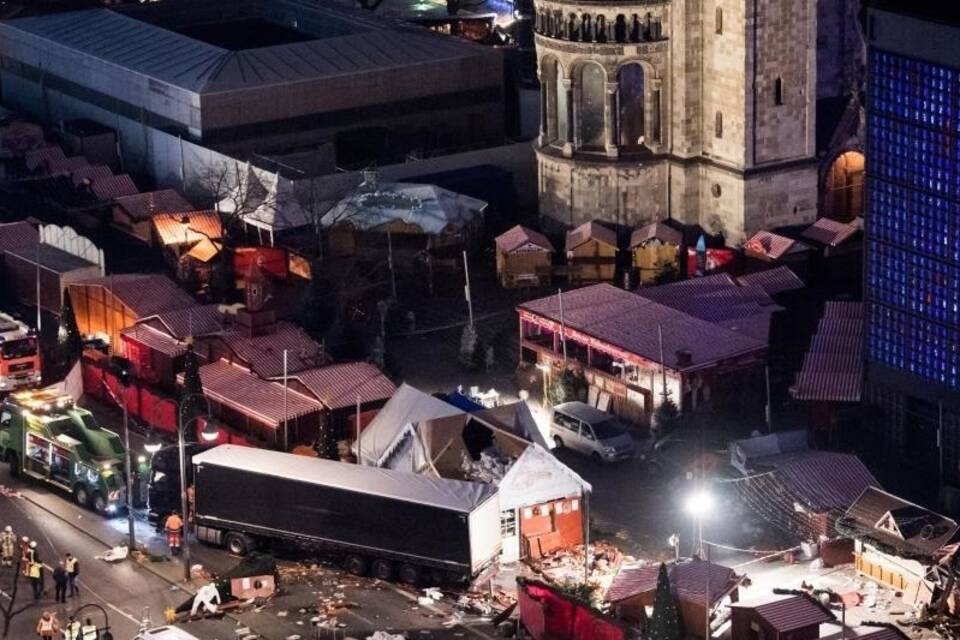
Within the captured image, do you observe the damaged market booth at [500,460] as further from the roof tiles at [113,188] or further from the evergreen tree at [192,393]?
the roof tiles at [113,188]

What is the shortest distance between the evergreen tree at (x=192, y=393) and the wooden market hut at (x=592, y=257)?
23.6m

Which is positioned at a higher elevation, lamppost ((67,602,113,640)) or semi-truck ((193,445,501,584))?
semi-truck ((193,445,501,584))

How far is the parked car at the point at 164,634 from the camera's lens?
87.9 meters

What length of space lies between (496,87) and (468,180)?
41.7 feet

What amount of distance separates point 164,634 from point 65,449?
16.5 meters

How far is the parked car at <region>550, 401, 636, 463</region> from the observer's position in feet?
345

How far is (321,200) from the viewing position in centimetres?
13212

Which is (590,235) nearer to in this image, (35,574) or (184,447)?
(184,447)

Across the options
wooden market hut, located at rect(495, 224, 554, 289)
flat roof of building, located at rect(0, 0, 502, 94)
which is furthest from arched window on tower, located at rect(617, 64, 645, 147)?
flat roof of building, located at rect(0, 0, 502, 94)

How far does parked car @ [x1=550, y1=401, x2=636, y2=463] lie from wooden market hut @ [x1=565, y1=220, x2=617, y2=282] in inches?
775

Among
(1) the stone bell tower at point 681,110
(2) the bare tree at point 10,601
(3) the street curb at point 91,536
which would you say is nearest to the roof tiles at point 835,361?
(1) the stone bell tower at point 681,110

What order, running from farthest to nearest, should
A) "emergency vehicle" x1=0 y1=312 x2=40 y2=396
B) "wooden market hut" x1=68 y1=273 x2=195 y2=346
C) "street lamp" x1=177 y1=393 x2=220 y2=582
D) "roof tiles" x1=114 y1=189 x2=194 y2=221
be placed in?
"roof tiles" x1=114 y1=189 x2=194 y2=221
"wooden market hut" x1=68 y1=273 x2=195 y2=346
"emergency vehicle" x1=0 y1=312 x2=40 y2=396
"street lamp" x1=177 y1=393 x2=220 y2=582

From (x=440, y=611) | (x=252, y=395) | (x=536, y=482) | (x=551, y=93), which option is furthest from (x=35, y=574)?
(x=551, y=93)

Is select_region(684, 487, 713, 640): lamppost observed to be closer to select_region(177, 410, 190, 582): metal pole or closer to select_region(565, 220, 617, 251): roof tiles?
select_region(177, 410, 190, 582): metal pole
